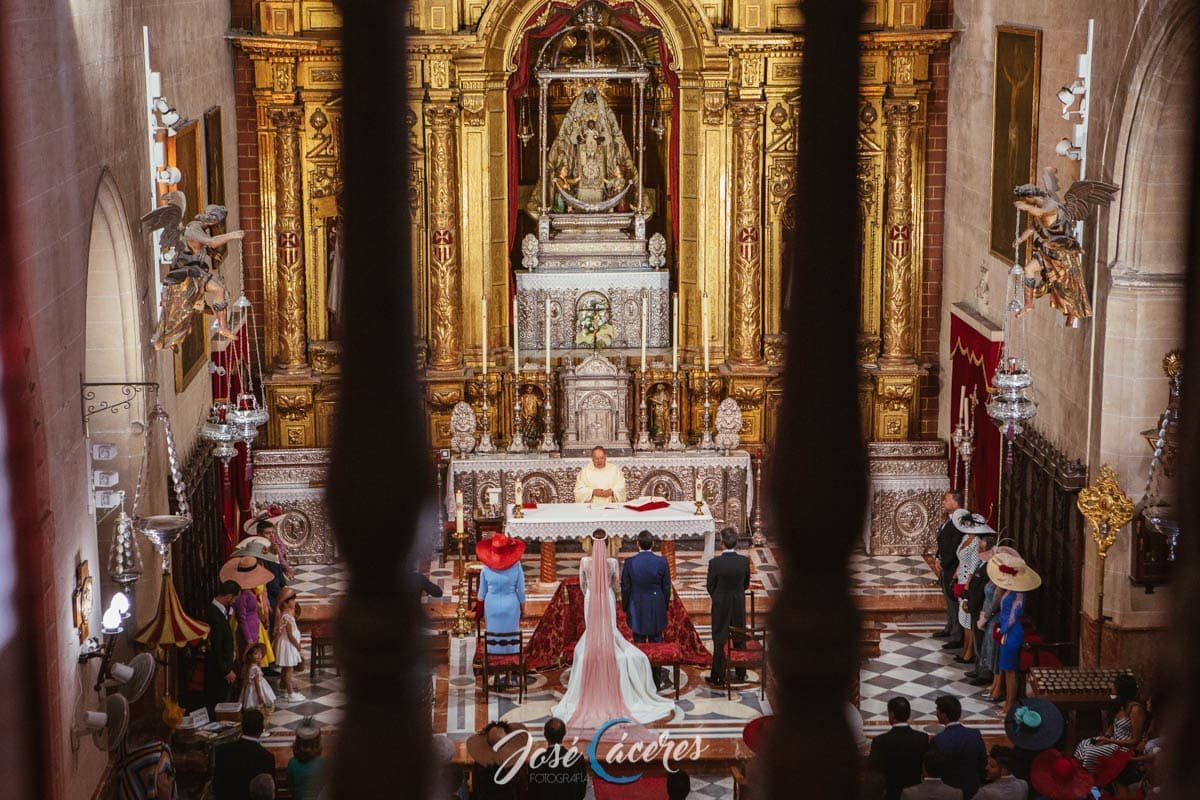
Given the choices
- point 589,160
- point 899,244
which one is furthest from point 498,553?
point 899,244

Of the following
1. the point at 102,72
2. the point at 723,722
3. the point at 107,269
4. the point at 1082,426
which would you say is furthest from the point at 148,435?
the point at 1082,426

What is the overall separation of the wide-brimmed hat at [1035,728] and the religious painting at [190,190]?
6.64 meters

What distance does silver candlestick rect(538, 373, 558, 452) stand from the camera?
17141mm

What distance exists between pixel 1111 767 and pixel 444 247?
9.06 metres

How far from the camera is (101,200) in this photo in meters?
11.3

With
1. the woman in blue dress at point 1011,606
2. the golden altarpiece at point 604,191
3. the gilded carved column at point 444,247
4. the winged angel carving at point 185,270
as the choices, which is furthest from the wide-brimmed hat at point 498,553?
the gilded carved column at point 444,247

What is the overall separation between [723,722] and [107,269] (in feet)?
17.6

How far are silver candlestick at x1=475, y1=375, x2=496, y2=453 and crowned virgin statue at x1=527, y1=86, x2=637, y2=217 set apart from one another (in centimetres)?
219

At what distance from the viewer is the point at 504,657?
13422 mm

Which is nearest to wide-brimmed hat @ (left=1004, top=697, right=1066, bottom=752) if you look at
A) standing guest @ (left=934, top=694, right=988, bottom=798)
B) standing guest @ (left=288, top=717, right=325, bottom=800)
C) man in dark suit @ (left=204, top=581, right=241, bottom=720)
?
standing guest @ (left=934, top=694, right=988, bottom=798)

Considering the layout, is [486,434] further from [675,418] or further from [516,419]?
[675,418]

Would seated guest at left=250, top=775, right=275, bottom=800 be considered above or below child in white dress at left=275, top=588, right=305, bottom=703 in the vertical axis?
above

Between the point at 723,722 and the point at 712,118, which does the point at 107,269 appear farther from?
the point at 712,118

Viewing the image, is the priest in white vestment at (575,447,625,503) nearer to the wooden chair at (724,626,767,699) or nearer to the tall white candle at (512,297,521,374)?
the tall white candle at (512,297,521,374)
